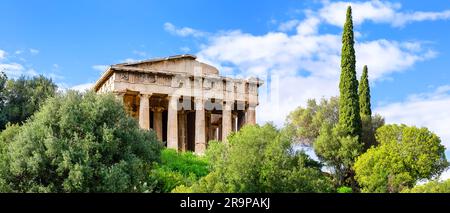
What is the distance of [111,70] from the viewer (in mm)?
37625

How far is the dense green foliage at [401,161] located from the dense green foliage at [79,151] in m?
16.7

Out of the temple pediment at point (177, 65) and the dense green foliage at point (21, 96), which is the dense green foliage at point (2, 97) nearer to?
the dense green foliage at point (21, 96)

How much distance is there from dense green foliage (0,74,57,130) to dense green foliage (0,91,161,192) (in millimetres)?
13066

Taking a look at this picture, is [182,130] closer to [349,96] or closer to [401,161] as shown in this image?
[349,96]

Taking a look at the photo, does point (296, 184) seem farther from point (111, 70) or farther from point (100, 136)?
point (111, 70)

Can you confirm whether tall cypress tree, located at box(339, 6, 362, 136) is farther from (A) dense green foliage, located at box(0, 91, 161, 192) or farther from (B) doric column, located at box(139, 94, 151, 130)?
(A) dense green foliage, located at box(0, 91, 161, 192)

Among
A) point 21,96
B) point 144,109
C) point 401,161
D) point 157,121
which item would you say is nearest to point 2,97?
point 21,96

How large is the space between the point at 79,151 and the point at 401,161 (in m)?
21.3

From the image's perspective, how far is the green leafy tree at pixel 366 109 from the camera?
1596 inches

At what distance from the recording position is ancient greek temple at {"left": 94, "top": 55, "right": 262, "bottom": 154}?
38.4 metres

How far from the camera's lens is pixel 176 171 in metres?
28.4

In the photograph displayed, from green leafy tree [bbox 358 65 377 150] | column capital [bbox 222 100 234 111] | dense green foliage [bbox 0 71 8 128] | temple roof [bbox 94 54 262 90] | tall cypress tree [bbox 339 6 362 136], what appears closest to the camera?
dense green foliage [bbox 0 71 8 128]

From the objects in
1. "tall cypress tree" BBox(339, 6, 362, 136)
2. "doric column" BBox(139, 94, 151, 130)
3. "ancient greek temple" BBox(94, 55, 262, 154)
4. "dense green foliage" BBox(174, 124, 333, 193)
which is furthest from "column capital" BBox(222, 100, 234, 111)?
→ "dense green foliage" BBox(174, 124, 333, 193)
